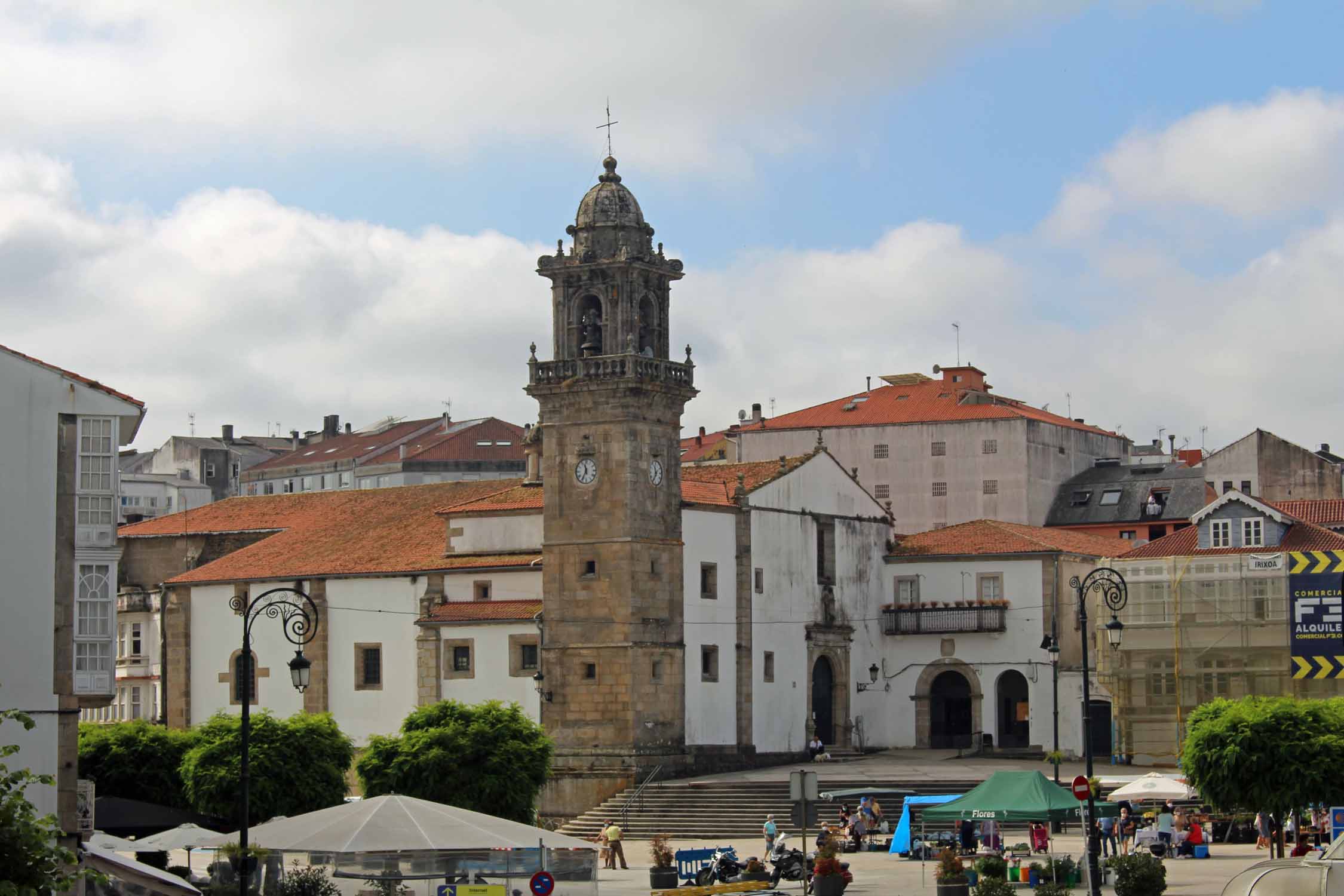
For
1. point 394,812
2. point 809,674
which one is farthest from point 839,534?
point 394,812

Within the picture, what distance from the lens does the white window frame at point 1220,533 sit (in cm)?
6900

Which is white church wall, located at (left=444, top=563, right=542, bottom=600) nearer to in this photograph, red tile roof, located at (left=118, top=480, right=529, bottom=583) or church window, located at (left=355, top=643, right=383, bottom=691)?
red tile roof, located at (left=118, top=480, right=529, bottom=583)

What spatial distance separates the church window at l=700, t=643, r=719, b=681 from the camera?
224ft

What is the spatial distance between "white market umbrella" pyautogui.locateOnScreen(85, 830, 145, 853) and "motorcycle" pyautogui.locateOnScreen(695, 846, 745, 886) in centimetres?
1056

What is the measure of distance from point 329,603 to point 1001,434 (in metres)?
32.0

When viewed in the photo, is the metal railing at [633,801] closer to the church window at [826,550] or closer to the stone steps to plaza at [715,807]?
the stone steps to plaza at [715,807]

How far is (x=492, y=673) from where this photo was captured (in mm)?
69750

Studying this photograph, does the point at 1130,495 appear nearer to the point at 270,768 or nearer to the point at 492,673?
the point at 492,673

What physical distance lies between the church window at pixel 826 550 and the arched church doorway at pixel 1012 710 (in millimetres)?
5917

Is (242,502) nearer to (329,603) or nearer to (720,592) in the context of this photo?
(329,603)

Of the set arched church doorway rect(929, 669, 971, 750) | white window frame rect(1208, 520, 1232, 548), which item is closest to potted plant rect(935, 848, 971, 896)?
white window frame rect(1208, 520, 1232, 548)

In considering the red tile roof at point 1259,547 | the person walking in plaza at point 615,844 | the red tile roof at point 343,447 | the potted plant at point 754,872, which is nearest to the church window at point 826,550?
the red tile roof at point 1259,547

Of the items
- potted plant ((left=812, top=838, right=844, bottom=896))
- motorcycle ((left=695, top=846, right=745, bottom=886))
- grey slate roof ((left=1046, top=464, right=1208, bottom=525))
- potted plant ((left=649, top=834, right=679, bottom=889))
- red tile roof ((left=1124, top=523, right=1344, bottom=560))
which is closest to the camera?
potted plant ((left=812, top=838, right=844, bottom=896))

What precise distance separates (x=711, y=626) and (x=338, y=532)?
50.0ft
